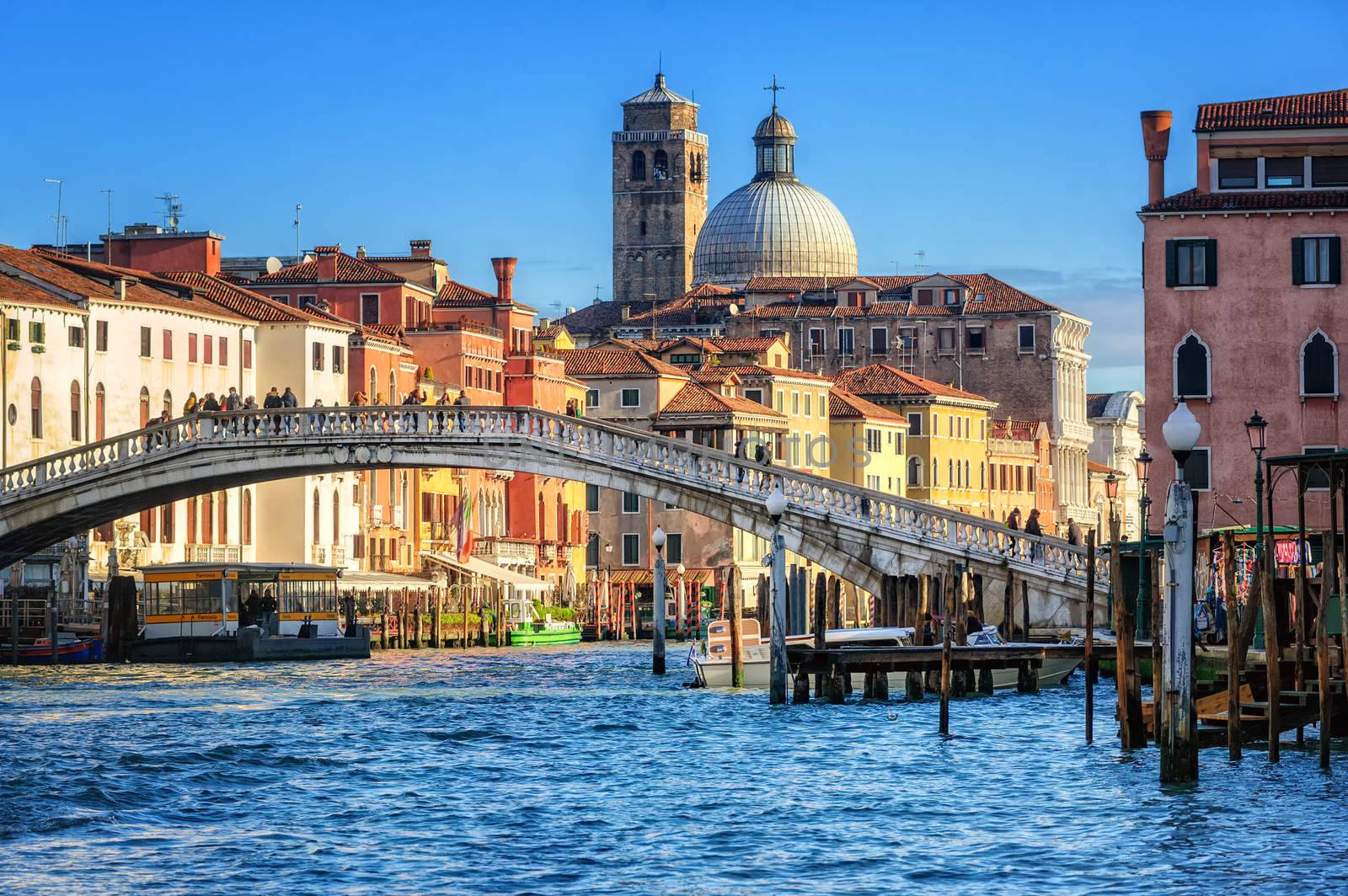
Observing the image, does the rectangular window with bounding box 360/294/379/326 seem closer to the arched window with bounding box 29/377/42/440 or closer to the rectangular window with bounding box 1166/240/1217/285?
the arched window with bounding box 29/377/42/440

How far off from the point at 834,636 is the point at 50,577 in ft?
62.4

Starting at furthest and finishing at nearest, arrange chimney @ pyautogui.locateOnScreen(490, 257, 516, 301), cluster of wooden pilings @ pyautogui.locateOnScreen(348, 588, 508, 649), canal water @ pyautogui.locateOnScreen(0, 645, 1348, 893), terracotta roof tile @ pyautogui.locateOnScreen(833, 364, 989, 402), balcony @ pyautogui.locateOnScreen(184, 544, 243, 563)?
terracotta roof tile @ pyautogui.locateOnScreen(833, 364, 989, 402) → chimney @ pyautogui.locateOnScreen(490, 257, 516, 301) → cluster of wooden pilings @ pyautogui.locateOnScreen(348, 588, 508, 649) → balcony @ pyautogui.locateOnScreen(184, 544, 243, 563) → canal water @ pyautogui.locateOnScreen(0, 645, 1348, 893)

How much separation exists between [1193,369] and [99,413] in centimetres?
2031

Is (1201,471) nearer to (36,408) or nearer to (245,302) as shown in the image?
(36,408)

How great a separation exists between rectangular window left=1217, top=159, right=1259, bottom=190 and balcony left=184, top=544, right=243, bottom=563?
2030 cm

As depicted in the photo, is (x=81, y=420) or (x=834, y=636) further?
(x=81, y=420)

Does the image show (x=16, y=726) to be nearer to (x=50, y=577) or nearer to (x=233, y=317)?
(x=50, y=577)

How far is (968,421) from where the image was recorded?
295ft

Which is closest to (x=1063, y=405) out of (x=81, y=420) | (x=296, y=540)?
(x=296, y=540)

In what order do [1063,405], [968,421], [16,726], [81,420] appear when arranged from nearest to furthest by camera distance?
[16,726]
[81,420]
[968,421]
[1063,405]

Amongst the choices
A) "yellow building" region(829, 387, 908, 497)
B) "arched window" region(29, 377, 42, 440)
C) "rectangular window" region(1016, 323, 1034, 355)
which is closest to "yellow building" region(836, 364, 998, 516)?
"yellow building" region(829, 387, 908, 497)

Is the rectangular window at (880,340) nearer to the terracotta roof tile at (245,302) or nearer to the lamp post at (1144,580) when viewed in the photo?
the terracotta roof tile at (245,302)

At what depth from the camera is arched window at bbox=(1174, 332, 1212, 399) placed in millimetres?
39125

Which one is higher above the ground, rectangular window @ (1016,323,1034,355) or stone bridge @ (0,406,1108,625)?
rectangular window @ (1016,323,1034,355)
